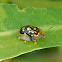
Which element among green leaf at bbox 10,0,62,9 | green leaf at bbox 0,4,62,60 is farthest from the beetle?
green leaf at bbox 10,0,62,9

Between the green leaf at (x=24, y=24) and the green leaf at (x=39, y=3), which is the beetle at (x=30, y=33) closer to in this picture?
the green leaf at (x=24, y=24)

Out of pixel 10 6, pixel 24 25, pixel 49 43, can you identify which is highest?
pixel 10 6

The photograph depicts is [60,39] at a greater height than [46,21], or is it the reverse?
[46,21]

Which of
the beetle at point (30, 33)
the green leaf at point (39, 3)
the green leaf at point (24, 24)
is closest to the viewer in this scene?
the green leaf at point (24, 24)

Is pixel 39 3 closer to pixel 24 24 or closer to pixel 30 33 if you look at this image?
pixel 24 24

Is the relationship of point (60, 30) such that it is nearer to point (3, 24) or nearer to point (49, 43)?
point (49, 43)

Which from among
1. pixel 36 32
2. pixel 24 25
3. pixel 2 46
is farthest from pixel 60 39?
pixel 2 46

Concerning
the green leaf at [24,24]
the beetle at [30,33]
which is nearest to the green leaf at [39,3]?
the green leaf at [24,24]
